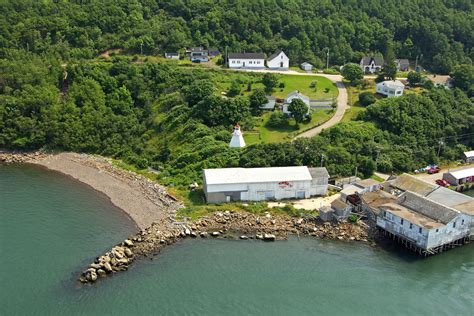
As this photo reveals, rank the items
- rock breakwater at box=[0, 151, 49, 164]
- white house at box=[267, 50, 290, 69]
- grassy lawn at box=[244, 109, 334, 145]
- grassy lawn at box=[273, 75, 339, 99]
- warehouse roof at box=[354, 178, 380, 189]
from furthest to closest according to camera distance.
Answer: white house at box=[267, 50, 290, 69] → grassy lawn at box=[273, 75, 339, 99] → rock breakwater at box=[0, 151, 49, 164] → grassy lawn at box=[244, 109, 334, 145] → warehouse roof at box=[354, 178, 380, 189]

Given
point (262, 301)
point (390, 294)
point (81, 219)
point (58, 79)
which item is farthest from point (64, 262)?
point (58, 79)

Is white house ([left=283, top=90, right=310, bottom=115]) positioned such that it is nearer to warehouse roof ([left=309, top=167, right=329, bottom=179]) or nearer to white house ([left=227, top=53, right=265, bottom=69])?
warehouse roof ([left=309, top=167, right=329, bottom=179])

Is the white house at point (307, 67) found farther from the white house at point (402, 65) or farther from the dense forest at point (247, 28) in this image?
the white house at point (402, 65)

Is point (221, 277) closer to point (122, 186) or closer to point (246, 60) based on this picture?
point (122, 186)

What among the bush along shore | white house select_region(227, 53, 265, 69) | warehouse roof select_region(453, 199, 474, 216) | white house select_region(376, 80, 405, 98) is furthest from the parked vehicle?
white house select_region(227, 53, 265, 69)

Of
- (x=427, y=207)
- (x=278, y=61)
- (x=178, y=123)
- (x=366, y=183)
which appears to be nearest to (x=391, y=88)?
(x=278, y=61)

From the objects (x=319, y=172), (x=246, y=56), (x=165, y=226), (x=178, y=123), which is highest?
(x=246, y=56)
